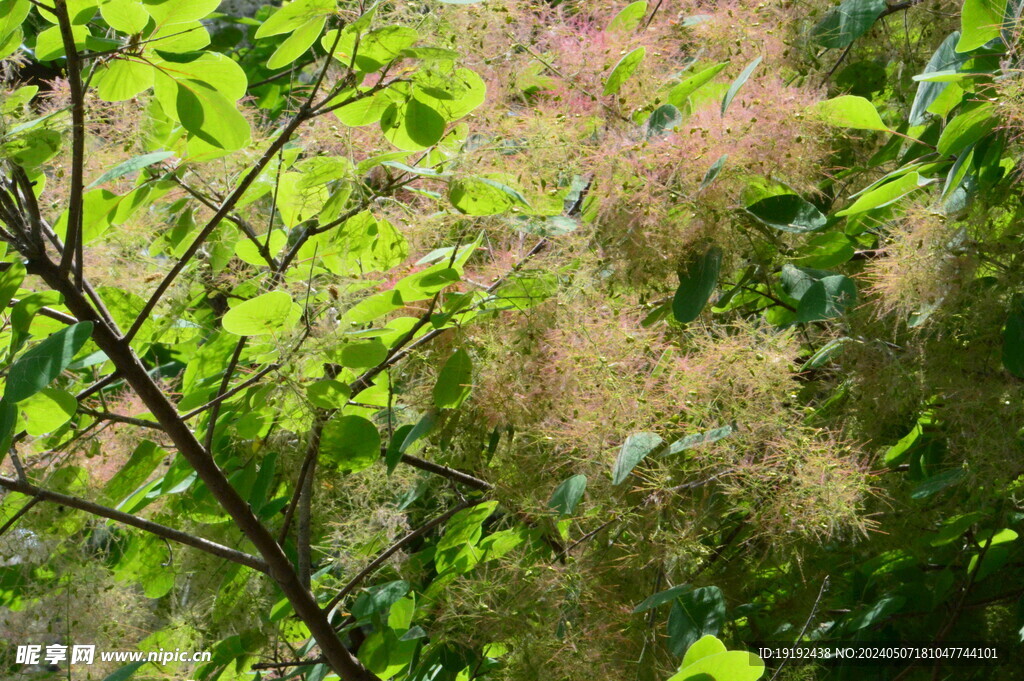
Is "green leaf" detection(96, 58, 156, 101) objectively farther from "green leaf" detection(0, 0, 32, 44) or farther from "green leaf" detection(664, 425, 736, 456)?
"green leaf" detection(664, 425, 736, 456)

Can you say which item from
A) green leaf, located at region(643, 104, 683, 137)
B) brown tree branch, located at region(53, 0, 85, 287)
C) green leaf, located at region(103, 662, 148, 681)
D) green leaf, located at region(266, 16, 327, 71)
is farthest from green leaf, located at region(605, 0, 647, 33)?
green leaf, located at region(103, 662, 148, 681)

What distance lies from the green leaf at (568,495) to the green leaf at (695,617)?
0.57 feet

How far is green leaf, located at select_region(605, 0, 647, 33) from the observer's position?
1.52 meters

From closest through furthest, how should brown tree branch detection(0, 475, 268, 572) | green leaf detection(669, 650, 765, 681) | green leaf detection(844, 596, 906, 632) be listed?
1. green leaf detection(669, 650, 765, 681)
2. brown tree branch detection(0, 475, 268, 572)
3. green leaf detection(844, 596, 906, 632)

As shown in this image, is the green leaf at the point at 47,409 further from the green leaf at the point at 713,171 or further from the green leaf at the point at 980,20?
the green leaf at the point at 980,20

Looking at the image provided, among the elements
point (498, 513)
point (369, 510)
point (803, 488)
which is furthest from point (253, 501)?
point (803, 488)

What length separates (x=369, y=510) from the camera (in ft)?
5.56

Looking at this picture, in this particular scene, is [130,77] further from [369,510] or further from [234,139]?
[369,510]

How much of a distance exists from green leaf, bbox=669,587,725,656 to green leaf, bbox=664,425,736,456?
179mm

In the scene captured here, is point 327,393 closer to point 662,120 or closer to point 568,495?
point 568,495

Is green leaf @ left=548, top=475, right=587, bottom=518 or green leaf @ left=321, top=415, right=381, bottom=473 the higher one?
green leaf @ left=321, top=415, right=381, bottom=473

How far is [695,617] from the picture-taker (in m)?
1.18

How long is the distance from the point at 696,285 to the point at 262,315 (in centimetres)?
56

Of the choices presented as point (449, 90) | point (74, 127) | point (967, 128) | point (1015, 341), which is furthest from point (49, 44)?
point (1015, 341)
